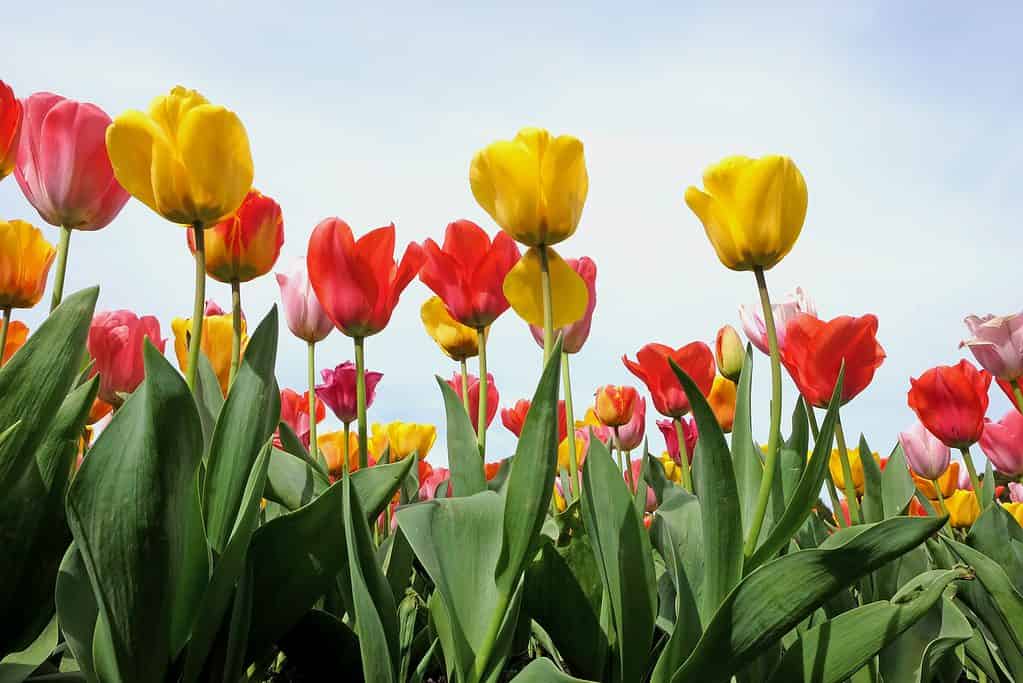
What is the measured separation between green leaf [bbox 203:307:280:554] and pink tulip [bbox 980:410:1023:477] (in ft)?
8.66

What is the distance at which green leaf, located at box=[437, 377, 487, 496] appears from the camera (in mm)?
1232

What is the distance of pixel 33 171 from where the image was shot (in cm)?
131

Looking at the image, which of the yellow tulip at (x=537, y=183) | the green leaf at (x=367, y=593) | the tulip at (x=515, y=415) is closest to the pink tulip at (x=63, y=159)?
the yellow tulip at (x=537, y=183)

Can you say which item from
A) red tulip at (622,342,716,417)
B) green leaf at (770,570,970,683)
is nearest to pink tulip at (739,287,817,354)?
red tulip at (622,342,716,417)

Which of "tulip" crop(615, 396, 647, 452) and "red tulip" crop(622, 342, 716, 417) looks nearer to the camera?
"red tulip" crop(622, 342, 716, 417)

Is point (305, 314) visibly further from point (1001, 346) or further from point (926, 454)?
point (926, 454)

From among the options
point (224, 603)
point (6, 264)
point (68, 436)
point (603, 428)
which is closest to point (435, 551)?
point (224, 603)

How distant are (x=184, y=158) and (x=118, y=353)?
0.70 m

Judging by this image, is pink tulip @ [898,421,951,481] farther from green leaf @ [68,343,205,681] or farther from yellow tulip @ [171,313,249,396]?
green leaf @ [68,343,205,681]

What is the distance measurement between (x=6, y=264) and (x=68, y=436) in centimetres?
78

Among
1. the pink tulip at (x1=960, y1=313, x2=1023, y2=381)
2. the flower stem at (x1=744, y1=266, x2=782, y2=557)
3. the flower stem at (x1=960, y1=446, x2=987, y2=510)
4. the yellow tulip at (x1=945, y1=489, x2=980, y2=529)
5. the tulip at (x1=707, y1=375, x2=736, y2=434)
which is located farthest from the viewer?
the yellow tulip at (x1=945, y1=489, x2=980, y2=529)

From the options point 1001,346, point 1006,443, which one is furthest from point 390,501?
point 1006,443

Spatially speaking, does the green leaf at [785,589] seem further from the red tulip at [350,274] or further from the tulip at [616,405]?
the tulip at [616,405]

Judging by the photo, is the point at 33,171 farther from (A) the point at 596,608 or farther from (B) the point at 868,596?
(B) the point at 868,596
